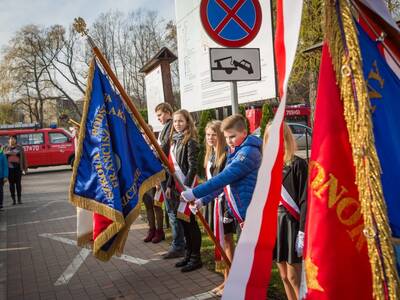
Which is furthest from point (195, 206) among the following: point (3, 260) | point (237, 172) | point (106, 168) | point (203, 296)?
point (3, 260)

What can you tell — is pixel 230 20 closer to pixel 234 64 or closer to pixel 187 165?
pixel 234 64

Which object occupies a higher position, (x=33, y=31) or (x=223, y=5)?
(x=33, y=31)

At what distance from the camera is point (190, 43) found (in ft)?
28.2

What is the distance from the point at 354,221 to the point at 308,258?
0.75 feet

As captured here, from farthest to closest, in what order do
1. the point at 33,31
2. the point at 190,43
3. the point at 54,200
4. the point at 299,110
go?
1. the point at 33,31
2. the point at 299,110
3. the point at 54,200
4. the point at 190,43

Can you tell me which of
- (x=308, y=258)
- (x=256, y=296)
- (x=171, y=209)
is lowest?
(x=171, y=209)

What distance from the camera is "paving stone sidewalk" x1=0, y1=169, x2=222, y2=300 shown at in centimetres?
454

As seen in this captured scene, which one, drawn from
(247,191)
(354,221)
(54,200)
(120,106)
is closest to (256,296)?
(354,221)

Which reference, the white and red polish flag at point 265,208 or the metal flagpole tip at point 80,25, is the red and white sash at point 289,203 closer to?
the white and red polish flag at point 265,208

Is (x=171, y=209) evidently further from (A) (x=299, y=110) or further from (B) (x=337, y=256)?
(A) (x=299, y=110)

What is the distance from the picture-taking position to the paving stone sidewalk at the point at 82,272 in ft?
14.9

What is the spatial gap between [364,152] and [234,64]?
2.87m

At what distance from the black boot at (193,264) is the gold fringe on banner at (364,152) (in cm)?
374

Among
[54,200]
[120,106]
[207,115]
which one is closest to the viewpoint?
[120,106]
